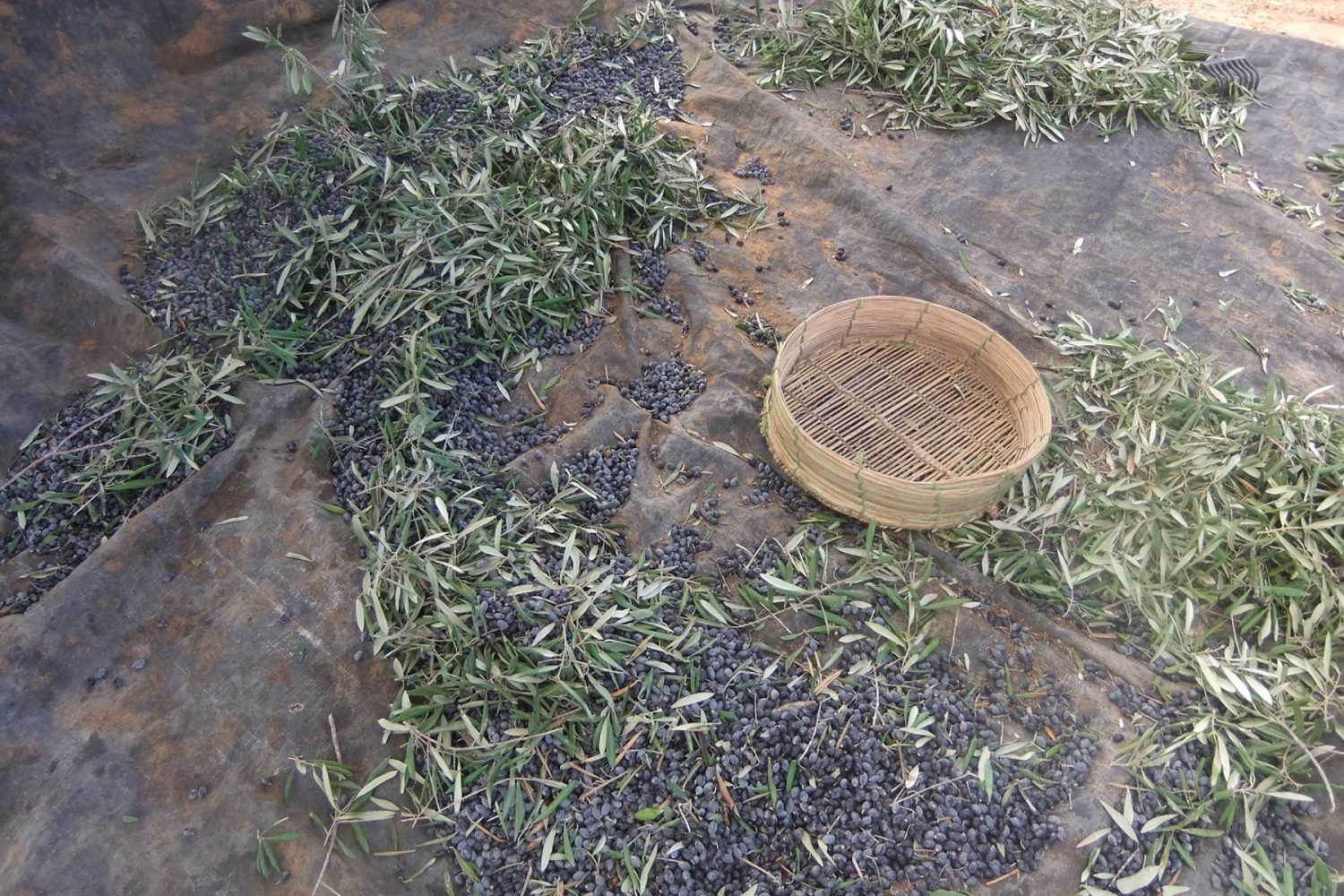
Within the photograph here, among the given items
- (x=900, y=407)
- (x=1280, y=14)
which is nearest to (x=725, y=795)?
(x=900, y=407)

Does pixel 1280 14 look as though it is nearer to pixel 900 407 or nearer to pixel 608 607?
pixel 900 407

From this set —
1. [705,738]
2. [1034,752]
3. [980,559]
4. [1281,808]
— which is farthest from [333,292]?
[1281,808]

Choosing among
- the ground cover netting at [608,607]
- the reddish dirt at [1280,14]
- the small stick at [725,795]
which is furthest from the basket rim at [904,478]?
the reddish dirt at [1280,14]

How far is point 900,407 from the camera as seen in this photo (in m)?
3.95

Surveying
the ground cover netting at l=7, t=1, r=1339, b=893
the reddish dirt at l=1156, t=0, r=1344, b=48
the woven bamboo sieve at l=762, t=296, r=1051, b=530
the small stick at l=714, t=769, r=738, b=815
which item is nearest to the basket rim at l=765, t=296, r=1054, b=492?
the woven bamboo sieve at l=762, t=296, r=1051, b=530

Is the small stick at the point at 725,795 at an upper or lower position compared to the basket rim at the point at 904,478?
lower

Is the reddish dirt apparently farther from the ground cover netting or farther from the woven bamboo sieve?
the woven bamboo sieve

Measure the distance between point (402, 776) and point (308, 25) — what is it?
14.7ft

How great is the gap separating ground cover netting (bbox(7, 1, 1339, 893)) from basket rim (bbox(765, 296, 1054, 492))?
0.84 feet

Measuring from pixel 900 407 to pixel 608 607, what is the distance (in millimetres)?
1769

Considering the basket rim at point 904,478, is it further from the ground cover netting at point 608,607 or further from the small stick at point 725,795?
the small stick at point 725,795

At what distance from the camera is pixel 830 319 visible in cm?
394

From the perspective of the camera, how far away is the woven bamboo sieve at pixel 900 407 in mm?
Answer: 3316

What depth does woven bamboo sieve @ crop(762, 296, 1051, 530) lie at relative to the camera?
3.32 metres
